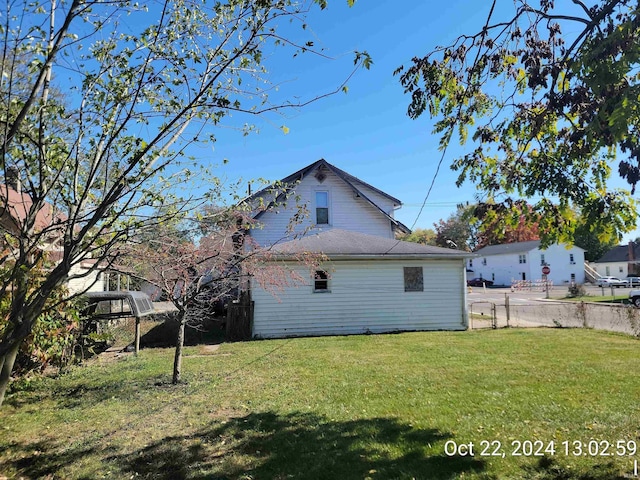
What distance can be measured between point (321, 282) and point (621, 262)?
57.3m

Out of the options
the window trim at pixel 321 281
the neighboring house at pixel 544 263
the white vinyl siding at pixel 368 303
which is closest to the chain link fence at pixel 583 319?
the white vinyl siding at pixel 368 303

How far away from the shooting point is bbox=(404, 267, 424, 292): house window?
14812 millimetres

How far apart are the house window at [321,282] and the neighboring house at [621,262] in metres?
52.7

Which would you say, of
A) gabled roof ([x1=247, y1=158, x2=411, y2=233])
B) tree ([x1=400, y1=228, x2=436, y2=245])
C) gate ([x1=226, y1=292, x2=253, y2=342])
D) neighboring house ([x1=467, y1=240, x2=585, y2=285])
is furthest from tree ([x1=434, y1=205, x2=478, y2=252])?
gate ([x1=226, y1=292, x2=253, y2=342])

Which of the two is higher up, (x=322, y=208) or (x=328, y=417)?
(x=322, y=208)

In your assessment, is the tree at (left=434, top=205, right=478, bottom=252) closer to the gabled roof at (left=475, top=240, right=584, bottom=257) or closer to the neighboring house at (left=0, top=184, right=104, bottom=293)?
the gabled roof at (left=475, top=240, right=584, bottom=257)

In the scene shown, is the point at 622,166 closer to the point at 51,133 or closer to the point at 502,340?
the point at 51,133

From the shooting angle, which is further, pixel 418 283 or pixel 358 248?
pixel 418 283

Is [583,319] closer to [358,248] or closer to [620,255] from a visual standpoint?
[358,248]

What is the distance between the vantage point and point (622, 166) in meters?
4.08

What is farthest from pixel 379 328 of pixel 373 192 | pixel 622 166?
pixel 622 166

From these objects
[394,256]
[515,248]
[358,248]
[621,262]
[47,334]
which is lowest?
[47,334]

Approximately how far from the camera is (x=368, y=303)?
47.4ft

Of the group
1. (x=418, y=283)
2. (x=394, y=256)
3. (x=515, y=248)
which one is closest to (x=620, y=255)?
(x=515, y=248)
